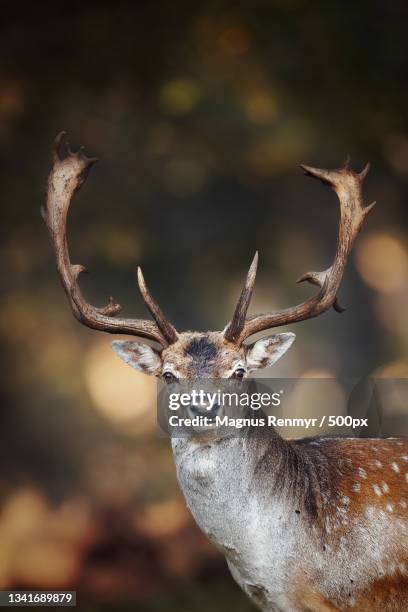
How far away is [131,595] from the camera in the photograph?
6410mm

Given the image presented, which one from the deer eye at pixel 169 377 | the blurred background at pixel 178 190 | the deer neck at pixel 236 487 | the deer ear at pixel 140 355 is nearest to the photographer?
the deer neck at pixel 236 487

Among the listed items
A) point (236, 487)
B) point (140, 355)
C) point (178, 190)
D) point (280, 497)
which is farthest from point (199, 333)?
point (178, 190)

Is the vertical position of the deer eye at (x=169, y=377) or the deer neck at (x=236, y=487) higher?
Result: the deer eye at (x=169, y=377)

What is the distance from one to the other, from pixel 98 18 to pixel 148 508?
397cm

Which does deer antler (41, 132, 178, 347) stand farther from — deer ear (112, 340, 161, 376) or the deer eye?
the deer eye

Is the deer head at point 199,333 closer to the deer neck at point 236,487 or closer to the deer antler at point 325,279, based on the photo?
the deer antler at point 325,279

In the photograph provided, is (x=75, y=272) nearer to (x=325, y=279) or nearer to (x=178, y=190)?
(x=325, y=279)

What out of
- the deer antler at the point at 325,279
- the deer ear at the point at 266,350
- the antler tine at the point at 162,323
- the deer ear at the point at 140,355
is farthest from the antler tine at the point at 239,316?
the deer ear at the point at 140,355

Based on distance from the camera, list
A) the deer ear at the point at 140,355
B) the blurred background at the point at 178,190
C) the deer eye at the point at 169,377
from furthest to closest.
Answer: the blurred background at the point at 178,190 → the deer ear at the point at 140,355 → the deer eye at the point at 169,377

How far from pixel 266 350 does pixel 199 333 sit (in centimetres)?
36

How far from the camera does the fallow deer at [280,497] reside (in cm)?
400

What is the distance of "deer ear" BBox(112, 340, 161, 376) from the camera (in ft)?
14.3

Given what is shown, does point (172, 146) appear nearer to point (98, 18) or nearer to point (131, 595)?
point (98, 18)

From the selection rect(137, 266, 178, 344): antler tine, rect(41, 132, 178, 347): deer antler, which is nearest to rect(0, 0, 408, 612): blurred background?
rect(41, 132, 178, 347): deer antler
